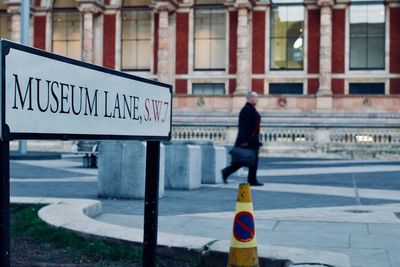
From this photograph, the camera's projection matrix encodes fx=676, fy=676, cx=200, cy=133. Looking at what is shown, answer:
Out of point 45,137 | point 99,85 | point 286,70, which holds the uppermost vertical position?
point 286,70

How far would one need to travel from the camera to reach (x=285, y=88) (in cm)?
3631

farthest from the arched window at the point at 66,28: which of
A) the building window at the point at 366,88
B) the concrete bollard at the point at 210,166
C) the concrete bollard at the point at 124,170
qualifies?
the concrete bollard at the point at 124,170

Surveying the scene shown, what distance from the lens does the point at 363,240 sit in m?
5.77

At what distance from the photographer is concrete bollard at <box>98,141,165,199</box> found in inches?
365

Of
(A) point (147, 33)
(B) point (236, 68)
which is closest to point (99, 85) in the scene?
(B) point (236, 68)

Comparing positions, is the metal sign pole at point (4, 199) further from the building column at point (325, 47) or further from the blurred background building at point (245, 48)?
the building column at point (325, 47)

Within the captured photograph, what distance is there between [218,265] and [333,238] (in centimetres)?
164

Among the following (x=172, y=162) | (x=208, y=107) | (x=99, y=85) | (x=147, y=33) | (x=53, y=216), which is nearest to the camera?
(x=99, y=85)

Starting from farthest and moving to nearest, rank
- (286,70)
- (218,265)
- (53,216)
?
(286,70) < (53,216) < (218,265)

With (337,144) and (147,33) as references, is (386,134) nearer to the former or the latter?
(337,144)

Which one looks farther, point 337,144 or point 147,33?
point 147,33

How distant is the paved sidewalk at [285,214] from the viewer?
519 centimetres

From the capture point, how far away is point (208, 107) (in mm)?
33938

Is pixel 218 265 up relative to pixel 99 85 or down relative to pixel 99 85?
down
